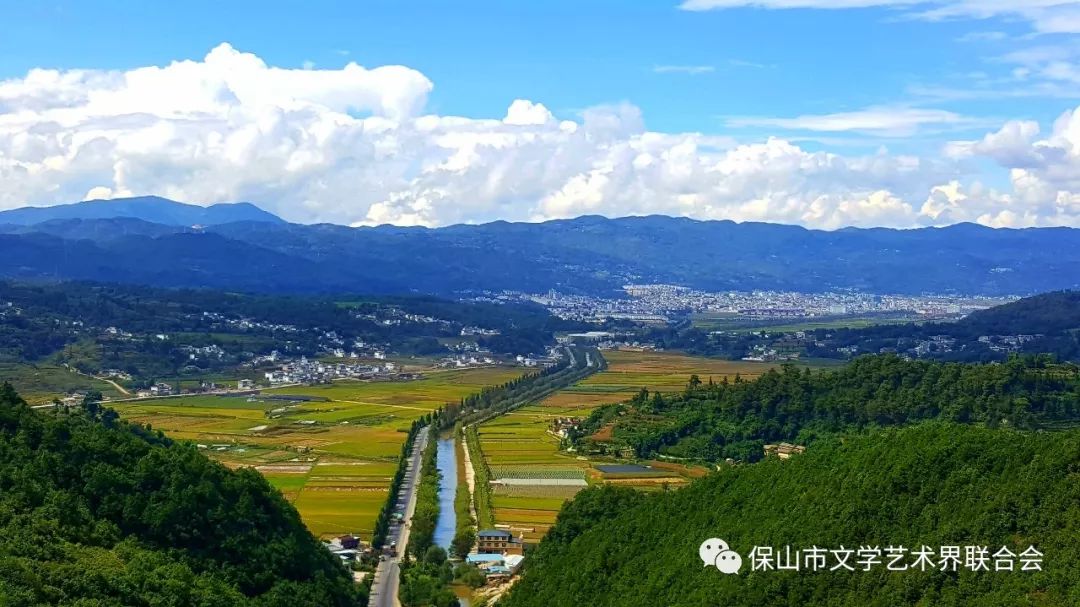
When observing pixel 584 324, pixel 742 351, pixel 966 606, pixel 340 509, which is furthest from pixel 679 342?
pixel 966 606

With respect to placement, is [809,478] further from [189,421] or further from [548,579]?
[189,421]

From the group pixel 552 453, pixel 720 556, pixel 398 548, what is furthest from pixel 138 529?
pixel 552 453

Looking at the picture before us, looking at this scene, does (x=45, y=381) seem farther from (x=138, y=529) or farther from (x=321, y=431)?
(x=138, y=529)

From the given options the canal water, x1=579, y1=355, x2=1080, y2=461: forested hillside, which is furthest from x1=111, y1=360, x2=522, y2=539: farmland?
x1=579, y1=355, x2=1080, y2=461: forested hillside

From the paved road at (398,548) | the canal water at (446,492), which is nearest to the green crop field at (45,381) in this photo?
the canal water at (446,492)

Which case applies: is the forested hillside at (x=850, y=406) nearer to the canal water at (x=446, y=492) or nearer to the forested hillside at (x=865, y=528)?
the canal water at (x=446, y=492)

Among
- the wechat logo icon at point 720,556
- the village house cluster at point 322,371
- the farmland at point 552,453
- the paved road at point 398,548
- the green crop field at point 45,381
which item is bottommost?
the paved road at point 398,548
